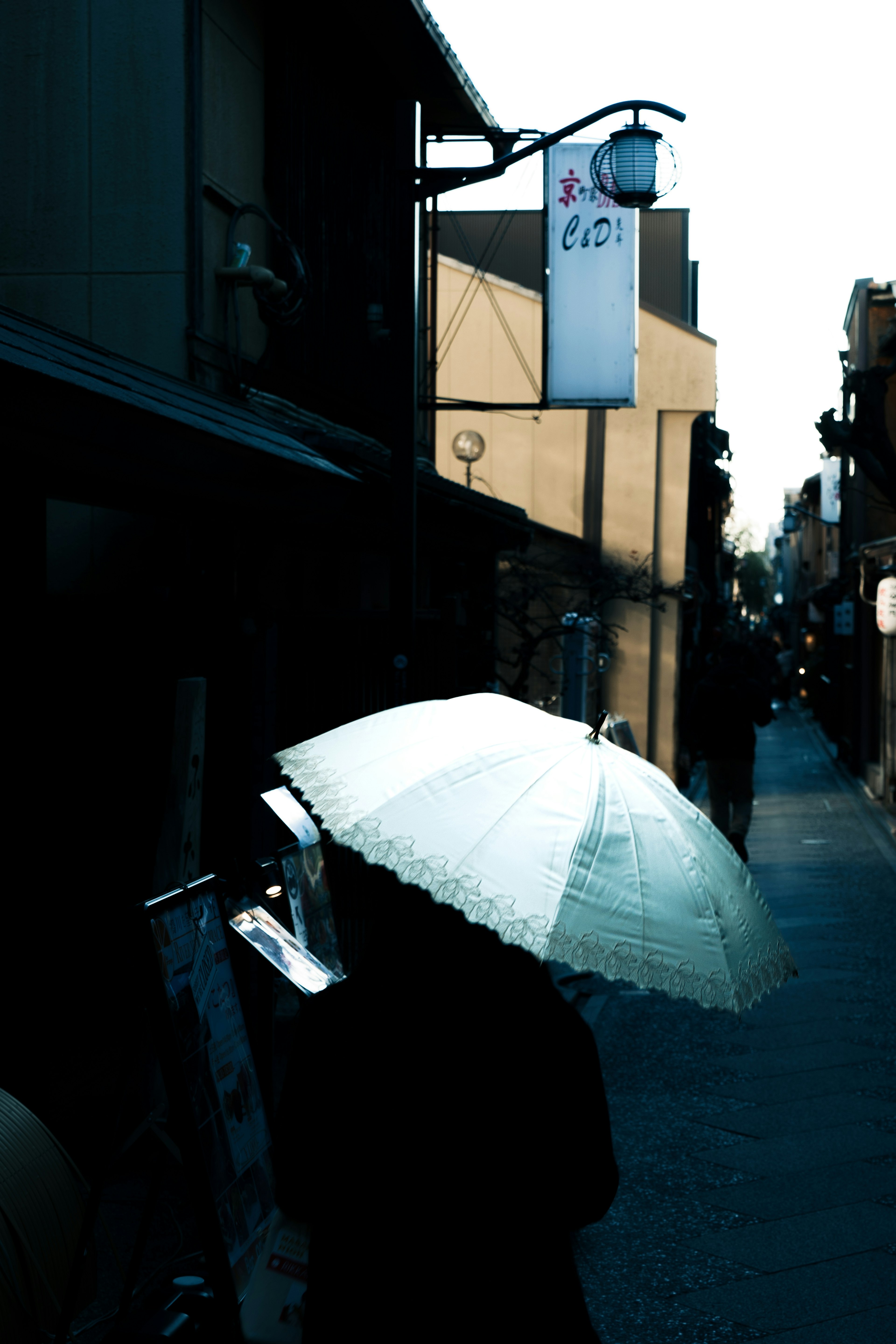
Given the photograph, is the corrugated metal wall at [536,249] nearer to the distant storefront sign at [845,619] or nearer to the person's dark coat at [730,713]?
the distant storefront sign at [845,619]

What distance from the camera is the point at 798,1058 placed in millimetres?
7637

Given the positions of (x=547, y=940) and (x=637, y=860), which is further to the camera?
(x=637, y=860)

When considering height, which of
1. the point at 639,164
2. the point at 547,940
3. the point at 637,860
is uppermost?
the point at 639,164

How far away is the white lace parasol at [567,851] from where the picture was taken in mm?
2445

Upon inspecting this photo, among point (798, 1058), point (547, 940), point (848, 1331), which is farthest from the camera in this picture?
point (798, 1058)

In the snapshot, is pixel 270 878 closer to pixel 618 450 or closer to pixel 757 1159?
pixel 757 1159

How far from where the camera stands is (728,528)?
287 ft

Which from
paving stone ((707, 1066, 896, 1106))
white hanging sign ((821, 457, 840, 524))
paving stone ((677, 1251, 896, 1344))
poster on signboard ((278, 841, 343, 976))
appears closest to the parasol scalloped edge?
poster on signboard ((278, 841, 343, 976))

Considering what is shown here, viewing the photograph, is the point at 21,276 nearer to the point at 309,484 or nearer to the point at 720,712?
the point at 309,484

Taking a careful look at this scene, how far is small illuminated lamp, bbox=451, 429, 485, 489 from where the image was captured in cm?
1891

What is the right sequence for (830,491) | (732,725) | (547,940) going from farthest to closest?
(830,491)
(732,725)
(547,940)

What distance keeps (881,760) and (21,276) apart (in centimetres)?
1753

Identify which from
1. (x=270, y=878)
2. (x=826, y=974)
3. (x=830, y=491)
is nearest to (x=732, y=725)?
(x=826, y=974)

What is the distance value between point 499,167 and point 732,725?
21.7 ft
